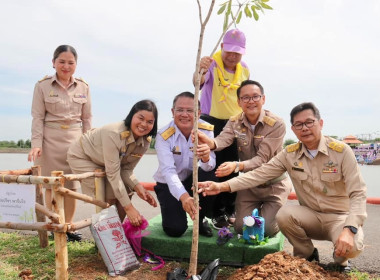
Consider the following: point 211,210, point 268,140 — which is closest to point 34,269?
point 211,210

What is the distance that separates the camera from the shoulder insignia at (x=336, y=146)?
3211 mm

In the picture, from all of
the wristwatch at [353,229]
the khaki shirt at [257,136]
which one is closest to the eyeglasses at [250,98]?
the khaki shirt at [257,136]

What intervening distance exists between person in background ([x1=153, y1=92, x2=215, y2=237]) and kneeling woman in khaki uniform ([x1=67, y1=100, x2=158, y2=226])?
6.5 inches

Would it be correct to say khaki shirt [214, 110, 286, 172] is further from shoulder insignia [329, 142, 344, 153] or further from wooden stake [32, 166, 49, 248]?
wooden stake [32, 166, 49, 248]

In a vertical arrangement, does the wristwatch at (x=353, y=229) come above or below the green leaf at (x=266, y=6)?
below

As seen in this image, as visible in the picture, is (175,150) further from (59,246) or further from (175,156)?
(59,246)

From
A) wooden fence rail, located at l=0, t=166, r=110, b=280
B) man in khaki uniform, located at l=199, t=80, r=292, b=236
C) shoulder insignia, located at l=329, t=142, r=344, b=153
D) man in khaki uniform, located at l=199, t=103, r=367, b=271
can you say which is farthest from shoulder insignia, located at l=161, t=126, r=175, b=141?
shoulder insignia, located at l=329, t=142, r=344, b=153

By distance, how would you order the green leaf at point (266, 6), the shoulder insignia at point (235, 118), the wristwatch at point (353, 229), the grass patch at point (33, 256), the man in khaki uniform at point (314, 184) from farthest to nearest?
the shoulder insignia at point (235, 118), the grass patch at point (33, 256), the man in khaki uniform at point (314, 184), the wristwatch at point (353, 229), the green leaf at point (266, 6)

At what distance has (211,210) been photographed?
13.0ft

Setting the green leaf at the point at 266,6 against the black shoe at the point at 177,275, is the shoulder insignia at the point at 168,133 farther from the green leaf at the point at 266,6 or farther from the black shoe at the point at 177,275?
the green leaf at the point at 266,6

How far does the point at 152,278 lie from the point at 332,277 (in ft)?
4.73

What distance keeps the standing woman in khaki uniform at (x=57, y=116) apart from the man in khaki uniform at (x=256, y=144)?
159 cm

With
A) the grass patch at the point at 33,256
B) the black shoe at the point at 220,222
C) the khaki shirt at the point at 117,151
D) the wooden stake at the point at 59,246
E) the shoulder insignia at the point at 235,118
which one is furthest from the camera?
the black shoe at the point at 220,222

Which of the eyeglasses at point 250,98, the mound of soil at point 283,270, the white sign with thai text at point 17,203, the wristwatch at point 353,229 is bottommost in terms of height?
the mound of soil at point 283,270
